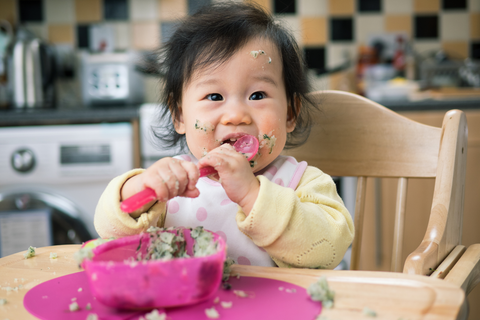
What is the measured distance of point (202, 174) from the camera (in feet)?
2.14

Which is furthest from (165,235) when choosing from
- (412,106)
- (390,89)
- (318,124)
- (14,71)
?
(14,71)

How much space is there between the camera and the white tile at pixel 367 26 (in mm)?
2482

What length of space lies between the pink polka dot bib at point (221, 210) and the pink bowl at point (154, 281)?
1.15ft

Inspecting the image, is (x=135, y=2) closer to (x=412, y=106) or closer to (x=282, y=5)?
(x=282, y=5)

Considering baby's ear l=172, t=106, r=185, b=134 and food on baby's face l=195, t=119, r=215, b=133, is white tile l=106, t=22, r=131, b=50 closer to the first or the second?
baby's ear l=172, t=106, r=185, b=134

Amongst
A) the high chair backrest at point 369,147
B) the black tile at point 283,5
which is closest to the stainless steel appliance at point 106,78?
the black tile at point 283,5

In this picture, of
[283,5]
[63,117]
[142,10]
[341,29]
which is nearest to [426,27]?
[341,29]

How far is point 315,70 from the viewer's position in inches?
97.7

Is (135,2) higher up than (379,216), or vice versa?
A: (135,2)

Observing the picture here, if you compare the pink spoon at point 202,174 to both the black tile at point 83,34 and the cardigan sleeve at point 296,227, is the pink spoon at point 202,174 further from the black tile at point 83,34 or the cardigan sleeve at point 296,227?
the black tile at point 83,34

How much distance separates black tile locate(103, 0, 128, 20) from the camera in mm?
2486

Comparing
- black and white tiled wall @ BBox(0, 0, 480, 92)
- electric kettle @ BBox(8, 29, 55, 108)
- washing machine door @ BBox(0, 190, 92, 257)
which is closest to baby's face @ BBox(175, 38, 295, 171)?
washing machine door @ BBox(0, 190, 92, 257)

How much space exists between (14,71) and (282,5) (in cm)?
141

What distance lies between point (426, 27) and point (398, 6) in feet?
0.64
